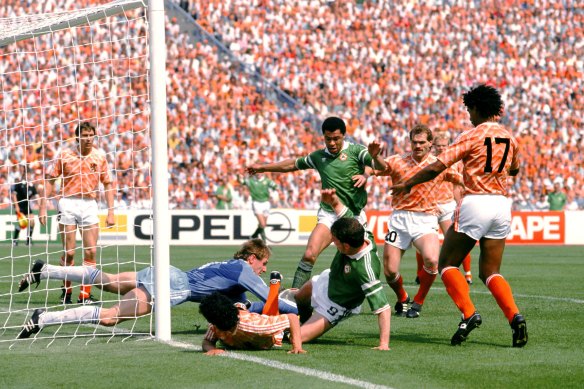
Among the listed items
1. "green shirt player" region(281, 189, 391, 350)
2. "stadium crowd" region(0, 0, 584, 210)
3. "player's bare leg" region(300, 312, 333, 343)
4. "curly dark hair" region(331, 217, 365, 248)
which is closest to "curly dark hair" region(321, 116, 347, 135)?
"green shirt player" region(281, 189, 391, 350)

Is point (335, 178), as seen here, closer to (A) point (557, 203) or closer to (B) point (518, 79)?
(A) point (557, 203)

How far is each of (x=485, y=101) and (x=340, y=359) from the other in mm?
2605

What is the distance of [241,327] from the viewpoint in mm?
8266

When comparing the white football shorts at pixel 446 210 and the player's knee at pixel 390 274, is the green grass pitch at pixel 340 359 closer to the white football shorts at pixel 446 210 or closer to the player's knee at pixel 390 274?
the player's knee at pixel 390 274

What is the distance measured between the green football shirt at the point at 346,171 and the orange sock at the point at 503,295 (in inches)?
102

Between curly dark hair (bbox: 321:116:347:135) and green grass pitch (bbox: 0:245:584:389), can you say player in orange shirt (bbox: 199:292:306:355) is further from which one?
curly dark hair (bbox: 321:116:347:135)

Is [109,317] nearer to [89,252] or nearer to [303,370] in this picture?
[303,370]

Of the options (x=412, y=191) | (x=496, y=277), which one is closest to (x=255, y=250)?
(x=496, y=277)

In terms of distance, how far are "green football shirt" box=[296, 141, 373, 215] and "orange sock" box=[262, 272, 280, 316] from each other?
9.47 ft

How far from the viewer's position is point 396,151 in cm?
3531

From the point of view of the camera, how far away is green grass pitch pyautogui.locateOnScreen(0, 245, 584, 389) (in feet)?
22.9

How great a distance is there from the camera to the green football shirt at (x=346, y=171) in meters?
11.4

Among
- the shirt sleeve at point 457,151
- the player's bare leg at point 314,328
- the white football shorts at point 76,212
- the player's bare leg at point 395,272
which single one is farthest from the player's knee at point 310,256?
the white football shorts at point 76,212

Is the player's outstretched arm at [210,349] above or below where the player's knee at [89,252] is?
below
